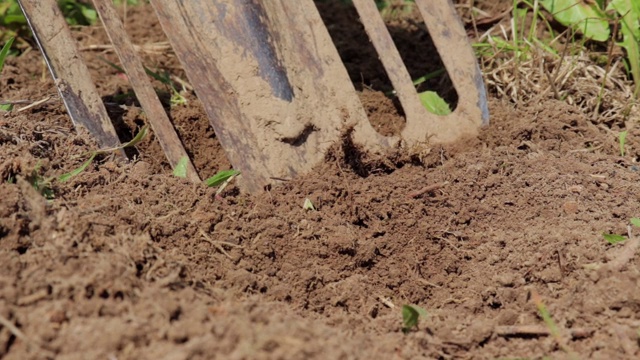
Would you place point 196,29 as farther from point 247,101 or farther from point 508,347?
point 508,347

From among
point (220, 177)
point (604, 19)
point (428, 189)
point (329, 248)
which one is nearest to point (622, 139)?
point (604, 19)

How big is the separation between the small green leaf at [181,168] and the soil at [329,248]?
73mm

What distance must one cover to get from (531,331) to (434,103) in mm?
1115

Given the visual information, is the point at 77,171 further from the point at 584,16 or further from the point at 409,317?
the point at 584,16

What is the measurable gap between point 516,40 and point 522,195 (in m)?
0.89

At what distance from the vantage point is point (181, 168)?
212cm

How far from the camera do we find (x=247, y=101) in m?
2.20

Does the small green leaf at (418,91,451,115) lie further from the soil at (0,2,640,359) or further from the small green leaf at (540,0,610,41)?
the small green leaf at (540,0,610,41)

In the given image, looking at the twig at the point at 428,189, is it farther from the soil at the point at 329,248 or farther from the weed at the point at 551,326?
the weed at the point at 551,326

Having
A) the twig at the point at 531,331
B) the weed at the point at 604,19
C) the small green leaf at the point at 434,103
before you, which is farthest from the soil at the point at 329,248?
the weed at the point at 604,19

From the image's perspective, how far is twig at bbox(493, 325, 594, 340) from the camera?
64.1 inches

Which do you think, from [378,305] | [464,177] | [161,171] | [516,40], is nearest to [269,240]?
[378,305]

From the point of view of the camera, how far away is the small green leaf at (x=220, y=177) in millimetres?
2074

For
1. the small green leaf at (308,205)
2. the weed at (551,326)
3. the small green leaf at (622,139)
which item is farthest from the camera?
the small green leaf at (622,139)
